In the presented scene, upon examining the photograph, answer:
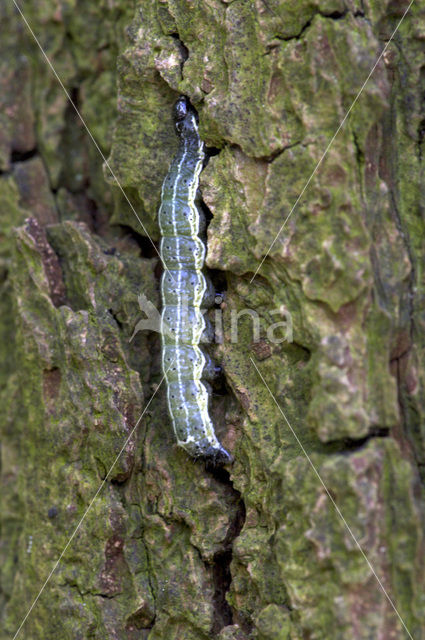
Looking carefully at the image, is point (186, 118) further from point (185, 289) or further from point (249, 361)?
point (249, 361)

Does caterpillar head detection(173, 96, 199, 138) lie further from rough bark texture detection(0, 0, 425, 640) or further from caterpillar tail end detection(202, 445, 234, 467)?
caterpillar tail end detection(202, 445, 234, 467)

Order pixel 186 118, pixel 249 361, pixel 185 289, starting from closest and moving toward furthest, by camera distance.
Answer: pixel 249 361
pixel 186 118
pixel 185 289

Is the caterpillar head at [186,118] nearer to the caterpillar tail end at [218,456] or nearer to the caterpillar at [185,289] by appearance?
the caterpillar at [185,289]

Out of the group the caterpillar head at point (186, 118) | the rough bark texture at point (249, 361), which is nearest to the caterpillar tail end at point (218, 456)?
the rough bark texture at point (249, 361)

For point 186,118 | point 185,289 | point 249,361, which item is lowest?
point 249,361

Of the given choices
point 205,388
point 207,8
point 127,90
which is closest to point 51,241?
point 127,90

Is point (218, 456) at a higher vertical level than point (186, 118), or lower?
lower

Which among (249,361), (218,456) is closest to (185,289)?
(249,361)
